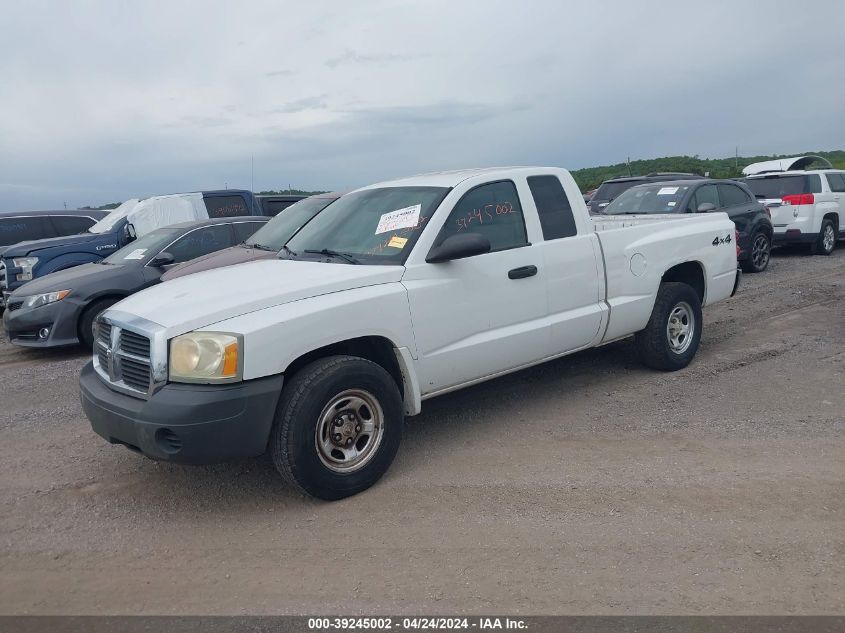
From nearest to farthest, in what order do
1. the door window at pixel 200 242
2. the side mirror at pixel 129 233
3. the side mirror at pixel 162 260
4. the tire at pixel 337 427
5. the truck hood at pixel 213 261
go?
the tire at pixel 337 427 → the truck hood at pixel 213 261 → the side mirror at pixel 162 260 → the door window at pixel 200 242 → the side mirror at pixel 129 233

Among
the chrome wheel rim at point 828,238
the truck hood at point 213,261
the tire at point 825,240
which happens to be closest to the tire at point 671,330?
the truck hood at point 213,261

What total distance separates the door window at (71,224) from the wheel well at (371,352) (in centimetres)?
1096

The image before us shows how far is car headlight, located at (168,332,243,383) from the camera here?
3.91m

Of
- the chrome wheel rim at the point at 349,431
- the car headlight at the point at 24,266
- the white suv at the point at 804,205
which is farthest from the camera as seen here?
the white suv at the point at 804,205

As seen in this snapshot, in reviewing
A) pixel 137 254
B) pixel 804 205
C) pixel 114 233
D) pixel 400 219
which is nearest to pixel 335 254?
pixel 400 219

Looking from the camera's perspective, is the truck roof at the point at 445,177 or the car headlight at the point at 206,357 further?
the truck roof at the point at 445,177

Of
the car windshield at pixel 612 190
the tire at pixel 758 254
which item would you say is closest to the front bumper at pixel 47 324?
the tire at pixel 758 254

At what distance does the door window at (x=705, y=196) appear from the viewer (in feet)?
38.0

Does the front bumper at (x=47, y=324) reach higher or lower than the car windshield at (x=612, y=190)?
lower

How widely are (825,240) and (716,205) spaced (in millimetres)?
4364

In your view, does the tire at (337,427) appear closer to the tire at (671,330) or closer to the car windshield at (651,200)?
the tire at (671,330)

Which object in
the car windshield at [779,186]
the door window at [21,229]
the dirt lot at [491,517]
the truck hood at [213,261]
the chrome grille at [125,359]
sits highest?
the door window at [21,229]

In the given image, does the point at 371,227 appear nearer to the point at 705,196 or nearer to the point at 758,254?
the point at 705,196

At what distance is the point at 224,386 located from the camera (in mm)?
3922
